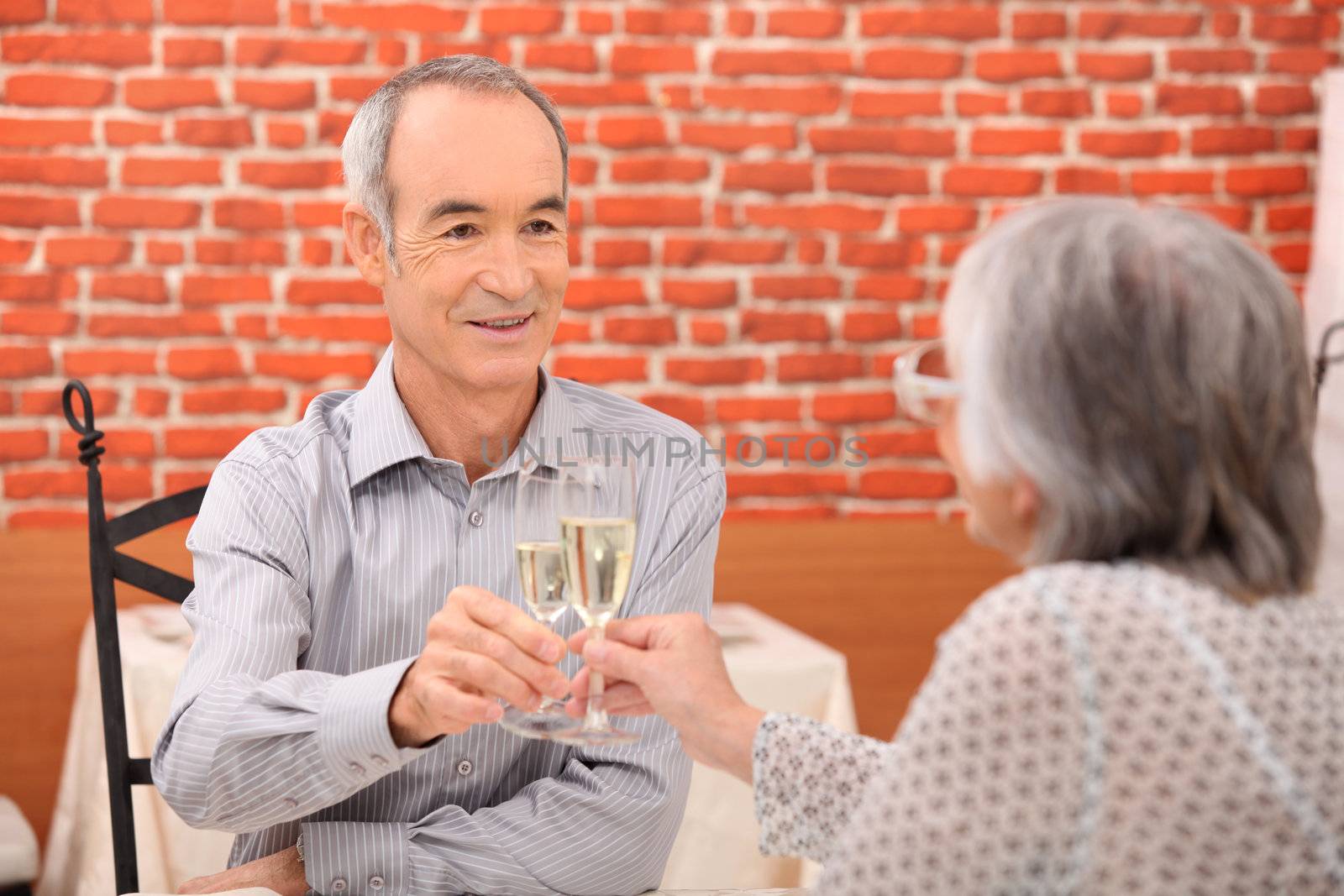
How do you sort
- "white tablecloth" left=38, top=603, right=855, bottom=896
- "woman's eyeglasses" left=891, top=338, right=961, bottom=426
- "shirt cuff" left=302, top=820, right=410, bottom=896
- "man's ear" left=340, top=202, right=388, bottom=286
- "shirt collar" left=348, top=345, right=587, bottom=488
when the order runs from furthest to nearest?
"white tablecloth" left=38, top=603, right=855, bottom=896
"man's ear" left=340, top=202, right=388, bottom=286
"shirt collar" left=348, top=345, right=587, bottom=488
"shirt cuff" left=302, top=820, right=410, bottom=896
"woman's eyeglasses" left=891, top=338, right=961, bottom=426

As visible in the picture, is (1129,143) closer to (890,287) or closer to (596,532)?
(890,287)

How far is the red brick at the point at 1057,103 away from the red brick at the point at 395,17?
1229 millimetres

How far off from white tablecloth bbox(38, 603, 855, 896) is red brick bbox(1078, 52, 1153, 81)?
146 centimetres

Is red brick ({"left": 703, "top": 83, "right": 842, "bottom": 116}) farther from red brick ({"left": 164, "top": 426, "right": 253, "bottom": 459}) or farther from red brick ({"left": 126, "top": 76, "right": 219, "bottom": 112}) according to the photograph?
red brick ({"left": 164, "top": 426, "right": 253, "bottom": 459})

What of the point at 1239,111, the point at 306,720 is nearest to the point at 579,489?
the point at 306,720

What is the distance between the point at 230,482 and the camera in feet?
4.77

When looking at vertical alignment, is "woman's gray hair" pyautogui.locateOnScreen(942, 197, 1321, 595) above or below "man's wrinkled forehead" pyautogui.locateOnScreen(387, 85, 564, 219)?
below

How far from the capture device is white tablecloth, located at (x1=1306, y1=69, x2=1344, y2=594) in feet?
9.07

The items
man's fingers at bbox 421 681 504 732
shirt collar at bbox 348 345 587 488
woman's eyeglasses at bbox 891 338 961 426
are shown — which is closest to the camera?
woman's eyeglasses at bbox 891 338 961 426

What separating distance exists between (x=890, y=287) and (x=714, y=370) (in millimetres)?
429

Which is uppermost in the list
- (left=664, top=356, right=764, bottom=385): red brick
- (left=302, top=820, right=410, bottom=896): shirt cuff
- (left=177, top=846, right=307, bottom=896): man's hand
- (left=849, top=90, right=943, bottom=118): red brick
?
(left=849, top=90, right=943, bottom=118): red brick

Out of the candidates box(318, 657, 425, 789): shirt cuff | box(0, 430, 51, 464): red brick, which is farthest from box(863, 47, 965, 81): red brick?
box(318, 657, 425, 789): shirt cuff

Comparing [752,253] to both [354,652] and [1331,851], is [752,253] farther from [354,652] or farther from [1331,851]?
[1331,851]

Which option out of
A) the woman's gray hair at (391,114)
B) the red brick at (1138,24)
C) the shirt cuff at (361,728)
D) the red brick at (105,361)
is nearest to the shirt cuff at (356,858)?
the shirt cuff at (361,728)
